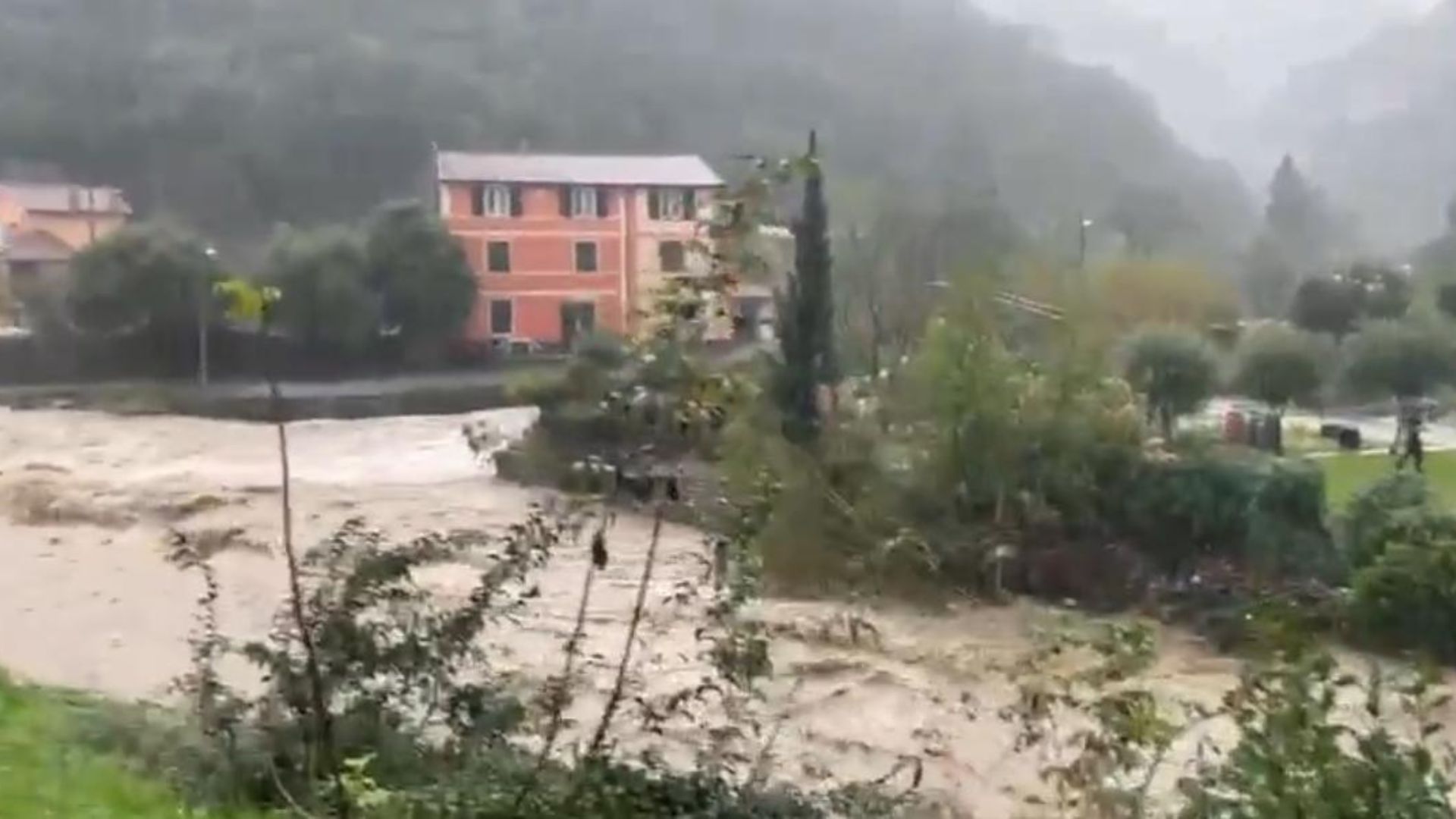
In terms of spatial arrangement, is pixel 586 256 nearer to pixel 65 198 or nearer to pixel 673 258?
pixel 65 198

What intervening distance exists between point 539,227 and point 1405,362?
2.66m

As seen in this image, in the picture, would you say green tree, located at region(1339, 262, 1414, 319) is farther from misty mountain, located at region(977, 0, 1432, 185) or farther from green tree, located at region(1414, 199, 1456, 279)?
misty mountain, located at region(977, 0, 1432, 185)

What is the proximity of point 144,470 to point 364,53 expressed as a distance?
1526mm

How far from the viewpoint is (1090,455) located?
5125 mm

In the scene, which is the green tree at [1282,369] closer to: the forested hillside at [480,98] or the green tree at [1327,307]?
the green tree at [1327,307]

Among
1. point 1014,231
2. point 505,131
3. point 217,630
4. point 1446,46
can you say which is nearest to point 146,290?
point 505,131

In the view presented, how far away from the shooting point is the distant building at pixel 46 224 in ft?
17.2

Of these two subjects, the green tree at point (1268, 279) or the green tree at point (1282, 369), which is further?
the green tree at point (1268, 279)

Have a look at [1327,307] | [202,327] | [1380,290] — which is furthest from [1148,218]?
[202,327]

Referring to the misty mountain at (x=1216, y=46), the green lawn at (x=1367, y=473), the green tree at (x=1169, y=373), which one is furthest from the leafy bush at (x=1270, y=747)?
the misty mountain at (x=1216, y=46)

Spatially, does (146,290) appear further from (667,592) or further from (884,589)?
(667,592)

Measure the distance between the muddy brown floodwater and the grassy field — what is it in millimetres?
212

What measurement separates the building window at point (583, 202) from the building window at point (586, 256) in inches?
5.2

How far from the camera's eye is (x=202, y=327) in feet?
15.5
